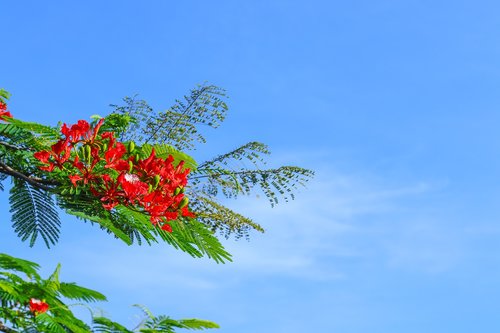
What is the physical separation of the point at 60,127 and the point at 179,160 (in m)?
0.68

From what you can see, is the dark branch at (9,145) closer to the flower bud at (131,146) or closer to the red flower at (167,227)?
the flower bud at (131,146)

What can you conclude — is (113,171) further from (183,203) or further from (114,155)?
(183,203)

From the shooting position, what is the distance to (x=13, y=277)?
13.0 ft

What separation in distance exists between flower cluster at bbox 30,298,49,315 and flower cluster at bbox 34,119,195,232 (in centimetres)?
58

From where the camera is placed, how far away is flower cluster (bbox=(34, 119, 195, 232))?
13.3 ft

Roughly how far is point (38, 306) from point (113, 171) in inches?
30.4

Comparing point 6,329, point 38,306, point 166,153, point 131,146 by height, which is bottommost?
point 6,329

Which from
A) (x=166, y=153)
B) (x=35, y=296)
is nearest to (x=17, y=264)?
(x=35, y=296)

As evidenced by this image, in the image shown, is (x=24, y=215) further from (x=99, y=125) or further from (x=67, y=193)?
(x=99, y=125)

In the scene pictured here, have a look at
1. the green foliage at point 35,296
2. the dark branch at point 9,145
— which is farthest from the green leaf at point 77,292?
the dark branch at point 9,145

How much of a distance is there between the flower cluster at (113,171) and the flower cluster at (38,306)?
58cm

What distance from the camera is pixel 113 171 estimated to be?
412cm

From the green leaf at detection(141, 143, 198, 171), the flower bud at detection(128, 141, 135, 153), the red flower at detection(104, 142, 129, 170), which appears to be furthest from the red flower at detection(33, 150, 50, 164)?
the green leaf at detection(141, 143, 198, 171)

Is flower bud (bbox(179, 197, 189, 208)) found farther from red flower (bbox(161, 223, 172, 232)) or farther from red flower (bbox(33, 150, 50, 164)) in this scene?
red flower (bbox(33, 150, 50, 164))
